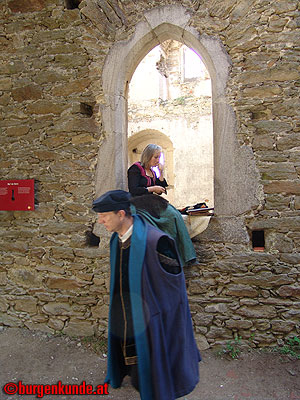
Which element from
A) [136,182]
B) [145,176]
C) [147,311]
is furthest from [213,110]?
[147,311]

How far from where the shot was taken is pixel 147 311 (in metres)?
1.74

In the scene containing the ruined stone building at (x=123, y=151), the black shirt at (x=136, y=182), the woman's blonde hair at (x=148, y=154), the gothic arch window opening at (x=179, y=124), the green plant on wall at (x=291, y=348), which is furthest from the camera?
the gothic arch window opening at (x=179, y=124)

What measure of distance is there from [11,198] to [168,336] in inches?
109

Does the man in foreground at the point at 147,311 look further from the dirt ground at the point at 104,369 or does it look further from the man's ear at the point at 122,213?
the dirt ground at the point at 104,369

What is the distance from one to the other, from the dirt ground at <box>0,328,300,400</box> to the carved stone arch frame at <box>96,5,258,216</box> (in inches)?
59.3

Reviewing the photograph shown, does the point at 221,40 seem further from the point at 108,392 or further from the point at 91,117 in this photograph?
the point at 108,392

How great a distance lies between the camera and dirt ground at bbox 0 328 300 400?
2.59 m

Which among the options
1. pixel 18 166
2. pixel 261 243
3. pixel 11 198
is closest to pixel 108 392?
pixel 261 243

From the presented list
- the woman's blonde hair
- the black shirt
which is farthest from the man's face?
the woman's blonde hair

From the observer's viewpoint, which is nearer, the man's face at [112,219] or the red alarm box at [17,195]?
the man's face at [112,219]

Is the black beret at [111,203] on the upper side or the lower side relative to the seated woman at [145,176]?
lower

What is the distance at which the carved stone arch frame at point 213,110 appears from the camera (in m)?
3.23

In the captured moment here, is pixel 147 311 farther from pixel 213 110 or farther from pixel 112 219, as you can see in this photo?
pixel 213 110

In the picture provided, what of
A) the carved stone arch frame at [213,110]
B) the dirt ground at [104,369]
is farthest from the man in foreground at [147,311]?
the carved stone arch frame at [213,110]
